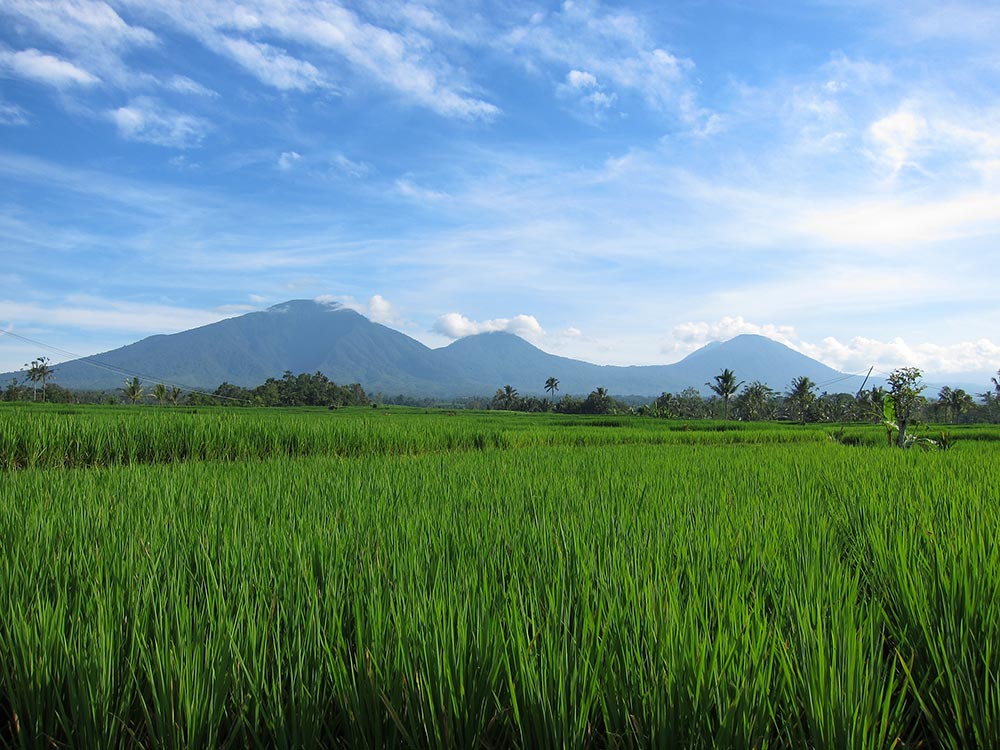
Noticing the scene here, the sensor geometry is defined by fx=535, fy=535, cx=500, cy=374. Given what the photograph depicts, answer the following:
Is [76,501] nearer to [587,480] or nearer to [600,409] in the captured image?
[587,480]

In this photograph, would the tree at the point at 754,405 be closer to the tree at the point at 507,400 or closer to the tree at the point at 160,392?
the tree at the point at 507,400

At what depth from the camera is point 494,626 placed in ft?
4.02

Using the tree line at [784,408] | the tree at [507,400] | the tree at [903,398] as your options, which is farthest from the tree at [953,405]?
the tree at [903,398]

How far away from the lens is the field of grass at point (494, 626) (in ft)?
3.57

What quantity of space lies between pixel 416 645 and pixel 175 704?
0.54m

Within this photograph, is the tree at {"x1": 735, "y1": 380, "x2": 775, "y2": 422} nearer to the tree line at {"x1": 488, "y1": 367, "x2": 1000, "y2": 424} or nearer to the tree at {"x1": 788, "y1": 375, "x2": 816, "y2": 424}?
the tree line at {"x1": 488, "y1": 367, "x2": 1000, "y2": 424}

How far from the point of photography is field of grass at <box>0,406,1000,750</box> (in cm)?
109

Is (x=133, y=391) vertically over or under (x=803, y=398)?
under

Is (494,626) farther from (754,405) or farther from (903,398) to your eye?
(754,405)

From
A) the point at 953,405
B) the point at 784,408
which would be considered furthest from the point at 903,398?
the point at 784,408

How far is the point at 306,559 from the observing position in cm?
187

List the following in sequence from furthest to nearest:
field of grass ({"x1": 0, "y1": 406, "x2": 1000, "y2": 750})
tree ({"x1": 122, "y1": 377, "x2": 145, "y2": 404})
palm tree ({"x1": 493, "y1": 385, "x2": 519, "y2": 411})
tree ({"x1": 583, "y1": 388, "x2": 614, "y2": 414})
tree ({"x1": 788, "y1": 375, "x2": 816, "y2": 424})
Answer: palm tree ({"x1": 493, "y1": 385, "x2": 519, "y2": 411}) < tree ({"x1": 122, "y1": 377, "x2": 145, "y2": 404}) < tree ({"x1": 583, "y1": 388, "x2": 614, "y2": 414}) < tree ({"x1": 788, "y1": 375, "x2": 816, "y2": 424}) < field of grass ({"x1": 0, "y1": 406, "x2": 1000, "y2": 750})

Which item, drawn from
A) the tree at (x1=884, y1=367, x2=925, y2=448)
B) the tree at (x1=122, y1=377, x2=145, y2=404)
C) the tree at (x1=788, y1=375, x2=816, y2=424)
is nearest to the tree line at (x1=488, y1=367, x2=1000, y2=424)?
the tree at (x1=788, y1=375, x2=816, y2=424)

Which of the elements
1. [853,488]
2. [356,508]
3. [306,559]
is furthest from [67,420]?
[853,488]
